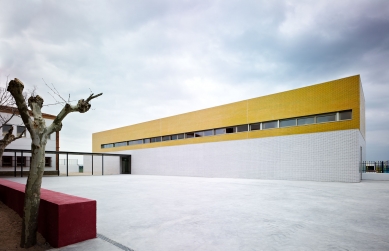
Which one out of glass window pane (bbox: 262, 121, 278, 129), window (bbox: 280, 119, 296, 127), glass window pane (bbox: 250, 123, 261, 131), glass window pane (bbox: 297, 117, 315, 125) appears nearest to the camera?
glass window pane (bbox: 297, 117, 315, 125)

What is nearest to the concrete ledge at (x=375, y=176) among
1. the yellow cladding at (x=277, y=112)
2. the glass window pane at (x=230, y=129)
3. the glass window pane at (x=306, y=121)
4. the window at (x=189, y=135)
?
the yellow cladding at (x=277, y=112)

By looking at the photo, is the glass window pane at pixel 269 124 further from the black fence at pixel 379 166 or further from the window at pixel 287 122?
the black fence at pixel 379 166

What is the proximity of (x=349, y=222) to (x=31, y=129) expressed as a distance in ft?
25.4

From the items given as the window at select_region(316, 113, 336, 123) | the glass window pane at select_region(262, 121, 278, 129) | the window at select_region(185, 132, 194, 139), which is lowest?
the window at select_region(185, 132, 194, 139)

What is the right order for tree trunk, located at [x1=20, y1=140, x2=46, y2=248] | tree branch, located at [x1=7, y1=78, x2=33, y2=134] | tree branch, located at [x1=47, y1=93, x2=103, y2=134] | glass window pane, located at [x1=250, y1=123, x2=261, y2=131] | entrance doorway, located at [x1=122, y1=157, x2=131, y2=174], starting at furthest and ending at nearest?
entrance doorway, located at [x1=122, y1=157, x2=131, y2=174] → glass window pane, located at [x1=250, y1=123, x2=261, y2=131] → tree branch, located at [x1=47, y1=93, x2=103, y2=134] → tree trunk, located at [x1=20, y1=140, x2=46, y2=248] → tree branch, located at [x1=7, y1=78, x2=33, y2=134]

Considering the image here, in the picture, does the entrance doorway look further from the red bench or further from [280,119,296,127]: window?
the red bench

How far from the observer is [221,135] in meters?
26.5

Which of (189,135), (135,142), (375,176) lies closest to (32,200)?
(189,135)

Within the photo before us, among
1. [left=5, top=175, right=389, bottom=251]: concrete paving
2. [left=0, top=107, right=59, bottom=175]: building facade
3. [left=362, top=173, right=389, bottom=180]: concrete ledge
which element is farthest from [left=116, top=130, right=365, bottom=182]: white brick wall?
[left=0, top=107, right=59, bottom=175]: building facade

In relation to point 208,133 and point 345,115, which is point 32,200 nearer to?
point 345,115

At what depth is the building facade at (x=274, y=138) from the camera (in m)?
17.8

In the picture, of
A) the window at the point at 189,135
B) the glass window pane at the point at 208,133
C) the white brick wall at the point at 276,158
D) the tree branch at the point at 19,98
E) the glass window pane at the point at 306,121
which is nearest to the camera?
the tree branch at the point at 19,98

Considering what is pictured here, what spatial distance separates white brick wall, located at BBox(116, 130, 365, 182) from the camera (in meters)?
17.6

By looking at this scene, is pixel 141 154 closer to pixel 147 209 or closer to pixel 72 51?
pixel 72 51
